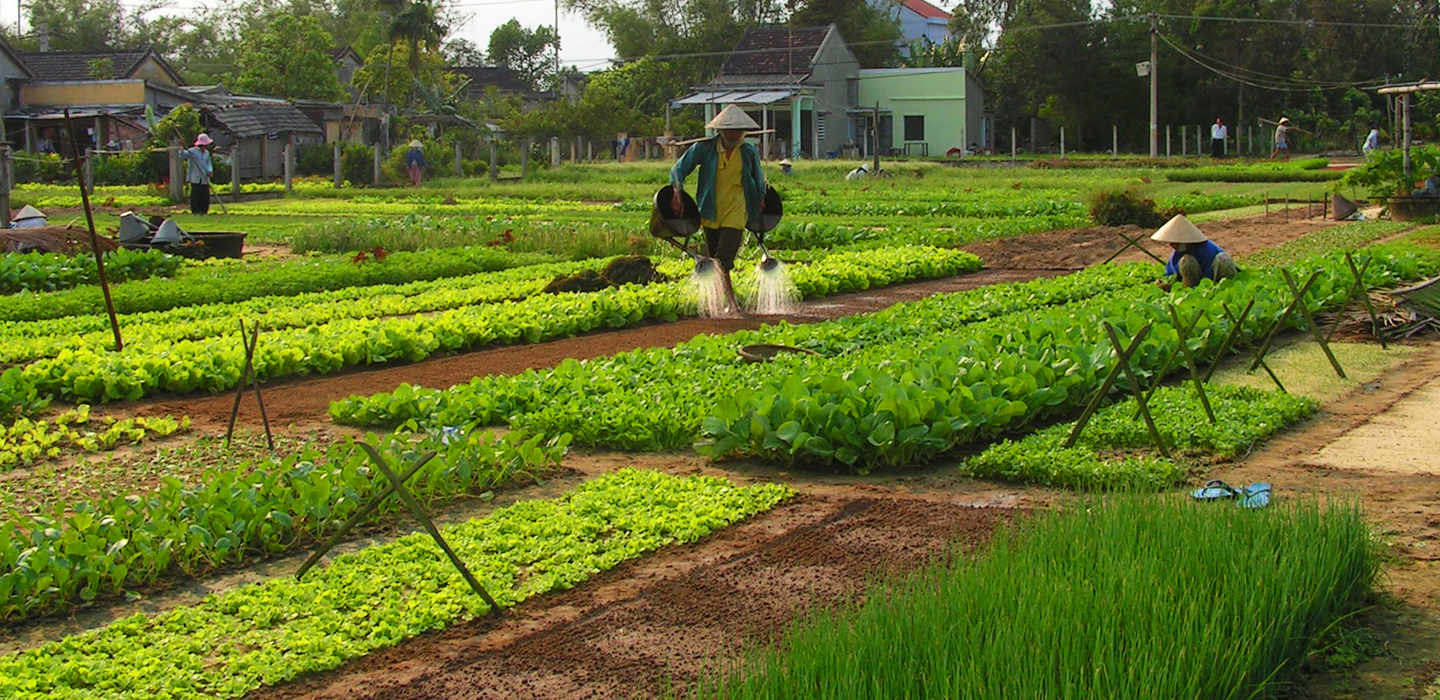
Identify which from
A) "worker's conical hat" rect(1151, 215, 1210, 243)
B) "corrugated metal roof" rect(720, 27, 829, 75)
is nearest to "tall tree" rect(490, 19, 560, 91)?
"corrugated metal roof" rect(720, 27, 829, 75)

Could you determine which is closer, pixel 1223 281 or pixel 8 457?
pixel 8 457

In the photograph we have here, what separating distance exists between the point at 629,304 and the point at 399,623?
28.2 ft

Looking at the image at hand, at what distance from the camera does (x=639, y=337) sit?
13250 mm

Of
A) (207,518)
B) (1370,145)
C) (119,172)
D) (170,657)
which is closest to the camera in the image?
(170,657)

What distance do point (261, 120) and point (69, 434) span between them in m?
43.6

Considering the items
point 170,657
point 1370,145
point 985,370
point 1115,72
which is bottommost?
point 170,657

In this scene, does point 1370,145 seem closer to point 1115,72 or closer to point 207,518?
point 1115,72

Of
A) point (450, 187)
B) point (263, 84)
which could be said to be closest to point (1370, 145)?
point (450, 187)

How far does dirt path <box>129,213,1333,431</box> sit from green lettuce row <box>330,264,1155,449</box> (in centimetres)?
85

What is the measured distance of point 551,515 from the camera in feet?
23.4

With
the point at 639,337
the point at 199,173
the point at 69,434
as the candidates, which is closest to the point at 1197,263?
the point at 639,337

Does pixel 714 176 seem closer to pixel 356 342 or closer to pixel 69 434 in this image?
pixel 356 342

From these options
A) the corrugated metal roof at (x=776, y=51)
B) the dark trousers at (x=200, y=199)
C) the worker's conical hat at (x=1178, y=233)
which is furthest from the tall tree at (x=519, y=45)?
the worker's conical hat at (x=1178, y=233)

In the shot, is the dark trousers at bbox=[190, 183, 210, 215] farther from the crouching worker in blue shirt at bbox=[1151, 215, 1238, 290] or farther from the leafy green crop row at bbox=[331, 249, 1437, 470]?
the crouching worker in blue shirt at bbox=[1151, 215, 1238, 290]
